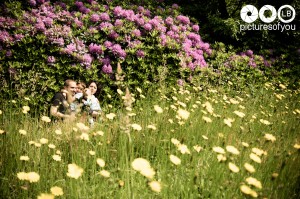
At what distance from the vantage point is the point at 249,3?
8.28m

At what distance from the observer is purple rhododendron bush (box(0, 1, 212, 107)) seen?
13.7ft

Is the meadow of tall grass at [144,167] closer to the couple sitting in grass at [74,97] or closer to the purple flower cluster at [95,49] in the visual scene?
the couple sitting in grass at [74,97]

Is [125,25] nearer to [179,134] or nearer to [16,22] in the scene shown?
[16,22]

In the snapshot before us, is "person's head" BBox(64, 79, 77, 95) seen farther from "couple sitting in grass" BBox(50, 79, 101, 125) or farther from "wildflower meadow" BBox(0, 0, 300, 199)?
"wildflower meadow" BBox(0, 0, 300, 199)

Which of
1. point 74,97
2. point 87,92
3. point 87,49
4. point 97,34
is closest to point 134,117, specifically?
point 87,92

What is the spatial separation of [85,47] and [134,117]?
7.14 feet

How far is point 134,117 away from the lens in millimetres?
3332

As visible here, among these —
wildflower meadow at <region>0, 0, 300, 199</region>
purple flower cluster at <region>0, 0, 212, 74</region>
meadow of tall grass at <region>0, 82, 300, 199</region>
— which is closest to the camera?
meadow of tall grass at <region>0, 82, 300, 199</region>

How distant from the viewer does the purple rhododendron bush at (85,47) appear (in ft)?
13.7

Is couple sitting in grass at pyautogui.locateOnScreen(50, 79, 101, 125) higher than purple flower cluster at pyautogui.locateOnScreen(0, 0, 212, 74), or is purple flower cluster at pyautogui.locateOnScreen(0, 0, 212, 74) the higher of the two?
purple flower cluster at pyautogui.locateOnScreen(0, 0, 212, 74)

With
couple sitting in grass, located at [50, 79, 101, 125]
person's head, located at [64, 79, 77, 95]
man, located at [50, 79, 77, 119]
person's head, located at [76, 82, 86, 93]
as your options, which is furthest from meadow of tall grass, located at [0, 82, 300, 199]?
person's head, located at [76, 82, 86, 93]

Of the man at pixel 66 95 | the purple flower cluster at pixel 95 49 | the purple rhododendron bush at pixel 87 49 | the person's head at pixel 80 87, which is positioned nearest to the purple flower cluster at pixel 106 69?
the purple rhododendron bush at pixel 87 49

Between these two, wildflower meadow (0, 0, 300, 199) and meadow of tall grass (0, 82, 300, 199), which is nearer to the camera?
meadow of tall grass (0, 82, 300, 199)

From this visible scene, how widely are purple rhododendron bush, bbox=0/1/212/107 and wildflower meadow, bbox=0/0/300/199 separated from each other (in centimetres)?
2
